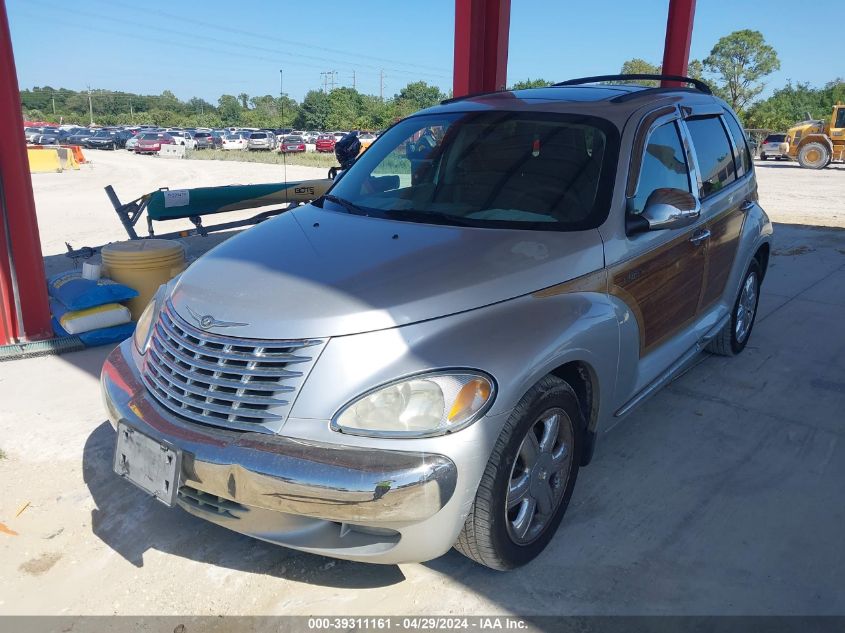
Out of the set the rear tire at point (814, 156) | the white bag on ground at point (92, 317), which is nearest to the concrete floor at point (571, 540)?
the white bag on ground at point (92, 317)

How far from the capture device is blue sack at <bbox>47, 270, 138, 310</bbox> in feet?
16.5

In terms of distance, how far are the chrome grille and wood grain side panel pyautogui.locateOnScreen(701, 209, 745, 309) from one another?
8.82ft

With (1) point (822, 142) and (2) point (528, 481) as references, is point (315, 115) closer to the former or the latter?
(1) point (822, 142)

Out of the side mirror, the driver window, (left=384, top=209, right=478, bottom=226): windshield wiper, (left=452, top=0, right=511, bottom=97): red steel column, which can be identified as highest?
(left=452, top=0, right=511, bottom=97): red steel column

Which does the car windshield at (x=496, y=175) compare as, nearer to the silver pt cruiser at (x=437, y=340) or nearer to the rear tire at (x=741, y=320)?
the silver pt cruiser at (x=437, y=340)

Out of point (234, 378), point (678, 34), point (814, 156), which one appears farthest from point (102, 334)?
point (814, 156)

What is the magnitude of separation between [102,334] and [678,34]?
7.75 m

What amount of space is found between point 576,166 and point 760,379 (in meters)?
2.44

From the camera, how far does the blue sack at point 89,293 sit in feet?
16.5

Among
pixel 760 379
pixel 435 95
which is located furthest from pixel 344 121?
pixel 760 379

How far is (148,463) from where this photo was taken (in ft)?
7.80

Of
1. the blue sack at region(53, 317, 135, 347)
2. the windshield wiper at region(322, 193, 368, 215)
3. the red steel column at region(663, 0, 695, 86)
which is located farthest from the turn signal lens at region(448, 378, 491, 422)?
the red steel column at region(663, 0, 695, 86)

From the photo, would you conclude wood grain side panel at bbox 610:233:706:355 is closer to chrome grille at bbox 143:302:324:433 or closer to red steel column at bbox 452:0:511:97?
chrome grille at bbox 143:302:324:433

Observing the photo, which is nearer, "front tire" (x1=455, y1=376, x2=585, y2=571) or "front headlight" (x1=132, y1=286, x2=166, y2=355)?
"front tire" (x1=455, y1=376, x2=585, y2=571)
